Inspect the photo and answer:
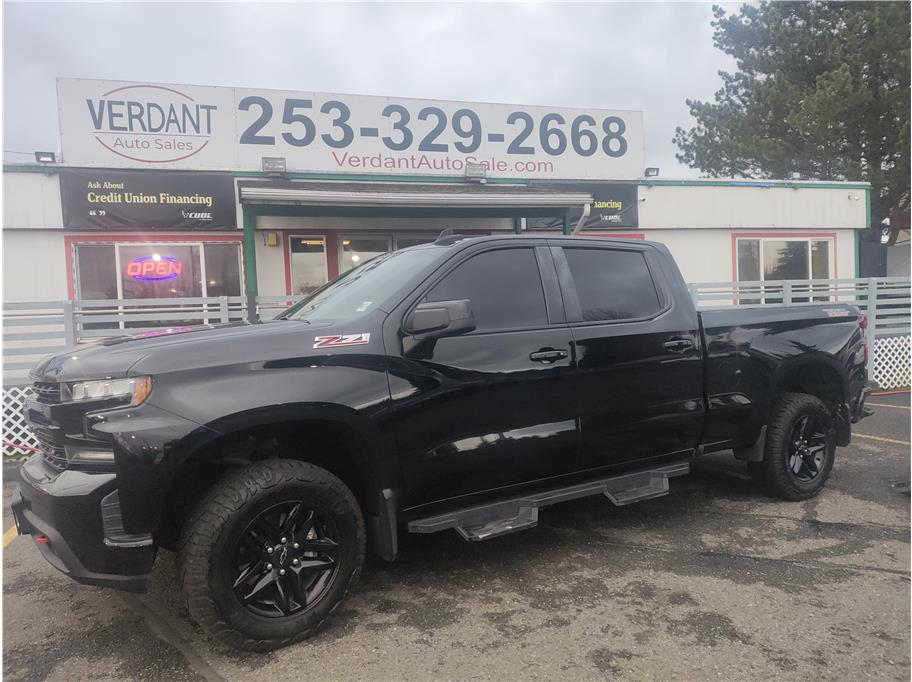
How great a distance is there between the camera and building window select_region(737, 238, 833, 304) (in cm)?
1397

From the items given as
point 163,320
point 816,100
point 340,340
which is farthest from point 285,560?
point 816,100

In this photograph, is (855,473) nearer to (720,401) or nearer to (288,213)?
(720,401)

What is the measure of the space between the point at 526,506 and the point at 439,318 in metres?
1.23

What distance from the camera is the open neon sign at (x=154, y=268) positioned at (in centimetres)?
1078

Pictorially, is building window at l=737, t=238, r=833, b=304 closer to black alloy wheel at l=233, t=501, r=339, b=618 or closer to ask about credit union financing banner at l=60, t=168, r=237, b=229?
ask about credit union financing banner at l=60, t=168, r=237, b=229

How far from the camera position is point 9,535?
443 cm

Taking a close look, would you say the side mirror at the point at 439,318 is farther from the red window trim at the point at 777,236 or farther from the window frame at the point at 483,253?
the red window trim at the point at 777,236

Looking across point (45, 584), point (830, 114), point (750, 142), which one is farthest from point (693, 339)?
point (750, 142)

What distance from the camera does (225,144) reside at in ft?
36.0

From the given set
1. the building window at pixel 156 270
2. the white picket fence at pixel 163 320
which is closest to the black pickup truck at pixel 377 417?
the white picket fence at pixel 163 320

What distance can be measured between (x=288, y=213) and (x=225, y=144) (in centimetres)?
178

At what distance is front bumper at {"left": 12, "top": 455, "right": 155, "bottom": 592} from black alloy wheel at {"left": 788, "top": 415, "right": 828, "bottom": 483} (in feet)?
14.3

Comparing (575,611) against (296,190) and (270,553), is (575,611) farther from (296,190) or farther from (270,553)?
(296,190)

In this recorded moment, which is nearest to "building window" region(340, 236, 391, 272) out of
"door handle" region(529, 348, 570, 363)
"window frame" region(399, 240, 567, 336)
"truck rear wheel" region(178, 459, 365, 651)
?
"window frame" region(399, 240, 567, 336)
